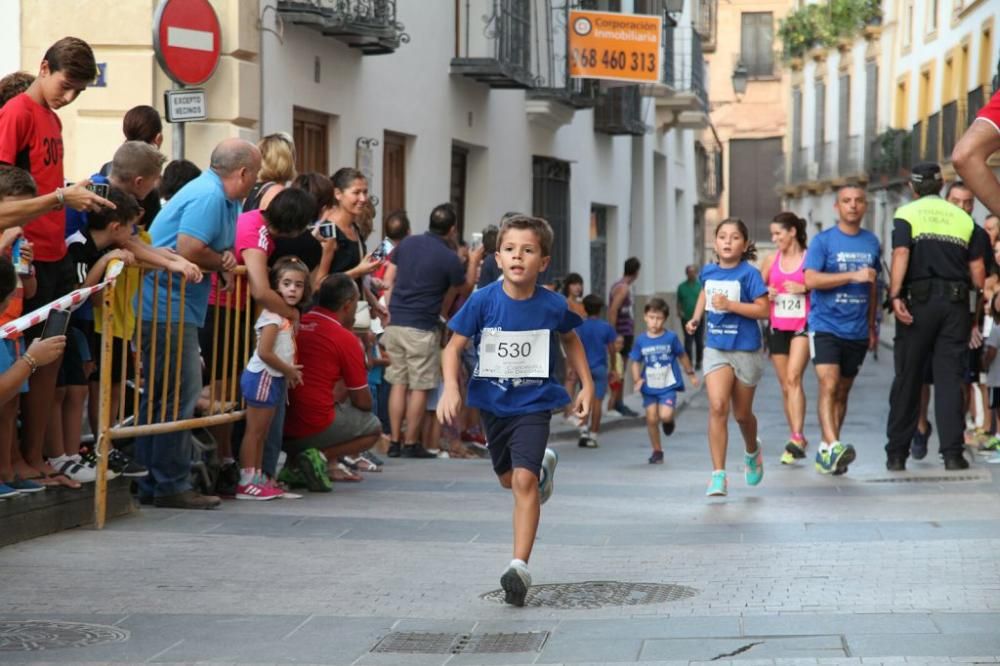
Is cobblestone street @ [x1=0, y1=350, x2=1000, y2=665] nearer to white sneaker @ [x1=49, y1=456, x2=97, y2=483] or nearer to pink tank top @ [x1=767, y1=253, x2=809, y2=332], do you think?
white sneaker @ [x1=49, y1=456, x2=97, y2=483]

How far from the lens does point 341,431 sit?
464 inches

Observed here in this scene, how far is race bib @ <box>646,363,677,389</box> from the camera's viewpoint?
53.6 ft

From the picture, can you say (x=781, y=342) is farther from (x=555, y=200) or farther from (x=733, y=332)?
(x=555, y=200)

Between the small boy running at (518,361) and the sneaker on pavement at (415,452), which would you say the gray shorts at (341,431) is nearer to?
the sneaker on pavement at (415,452)

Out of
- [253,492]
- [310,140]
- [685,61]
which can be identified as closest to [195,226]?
[253,492]

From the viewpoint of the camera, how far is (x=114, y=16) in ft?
46.4

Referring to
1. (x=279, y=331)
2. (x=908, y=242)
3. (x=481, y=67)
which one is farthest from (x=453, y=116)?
(x=279, y=331)

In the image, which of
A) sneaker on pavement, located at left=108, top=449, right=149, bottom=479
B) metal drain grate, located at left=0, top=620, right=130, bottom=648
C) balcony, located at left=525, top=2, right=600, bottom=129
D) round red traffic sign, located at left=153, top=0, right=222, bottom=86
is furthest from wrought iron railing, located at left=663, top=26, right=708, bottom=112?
metal drain grate, located at left=0, top=620, right=130, bottom=648

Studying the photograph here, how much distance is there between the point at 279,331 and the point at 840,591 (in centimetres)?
440

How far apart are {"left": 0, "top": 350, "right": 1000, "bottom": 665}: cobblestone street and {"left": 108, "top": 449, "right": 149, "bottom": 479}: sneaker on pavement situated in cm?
26

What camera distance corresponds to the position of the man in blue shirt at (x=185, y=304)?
32.7ft

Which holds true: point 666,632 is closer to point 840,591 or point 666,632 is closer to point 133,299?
point 840,591

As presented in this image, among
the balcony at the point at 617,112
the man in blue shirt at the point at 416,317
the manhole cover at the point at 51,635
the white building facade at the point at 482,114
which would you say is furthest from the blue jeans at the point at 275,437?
the balcony at the point at 617,112

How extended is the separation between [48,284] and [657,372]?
320 inches
